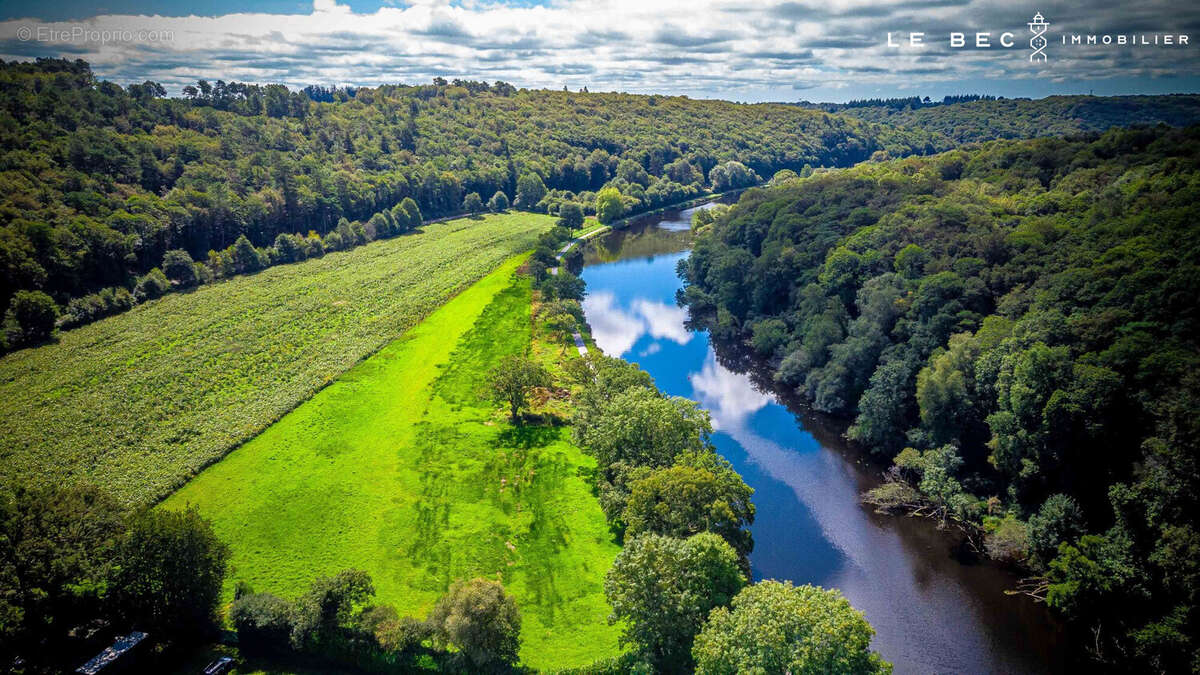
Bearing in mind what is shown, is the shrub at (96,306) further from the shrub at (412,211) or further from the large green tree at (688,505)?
the large green tree at (688,505)

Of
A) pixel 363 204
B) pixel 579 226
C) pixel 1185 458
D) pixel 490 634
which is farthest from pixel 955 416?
pixel 363 204

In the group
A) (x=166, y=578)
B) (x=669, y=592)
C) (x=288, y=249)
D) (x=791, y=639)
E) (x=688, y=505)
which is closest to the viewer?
(x=791, y=639)

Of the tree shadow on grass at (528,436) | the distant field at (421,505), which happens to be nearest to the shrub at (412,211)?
the distant field at (421,505)

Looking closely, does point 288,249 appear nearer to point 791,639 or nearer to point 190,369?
point 190,369

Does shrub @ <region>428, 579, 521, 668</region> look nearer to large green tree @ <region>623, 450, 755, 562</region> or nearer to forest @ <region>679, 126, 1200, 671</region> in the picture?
large green tree @ <region>623, 450, 755, 562</region>

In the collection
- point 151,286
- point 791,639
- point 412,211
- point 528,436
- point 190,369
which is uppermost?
point 412,211

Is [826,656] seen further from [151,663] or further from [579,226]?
[579,226]

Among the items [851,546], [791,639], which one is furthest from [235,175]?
[791,639]
